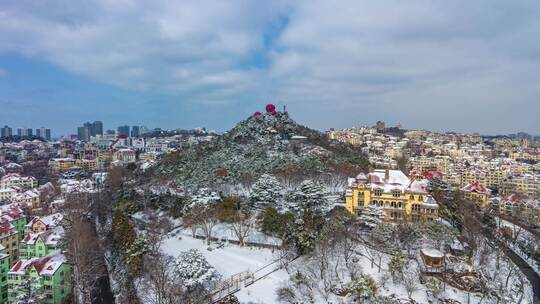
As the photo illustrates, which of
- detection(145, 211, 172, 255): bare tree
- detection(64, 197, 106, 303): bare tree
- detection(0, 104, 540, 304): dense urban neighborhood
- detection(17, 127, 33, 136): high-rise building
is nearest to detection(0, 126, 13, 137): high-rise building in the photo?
detection(17, 127, 33, 136): high-rise building

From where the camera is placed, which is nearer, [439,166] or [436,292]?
[436,292]

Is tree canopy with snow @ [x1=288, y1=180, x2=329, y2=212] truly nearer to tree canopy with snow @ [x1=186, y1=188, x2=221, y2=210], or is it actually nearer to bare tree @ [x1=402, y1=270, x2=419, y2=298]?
tree canopy with snow @ [x1=186, y1=188, x2=221, y2=210]

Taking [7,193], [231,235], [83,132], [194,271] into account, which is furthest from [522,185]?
[83,132]

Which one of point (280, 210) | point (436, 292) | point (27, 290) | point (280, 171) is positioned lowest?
point (27, 290)

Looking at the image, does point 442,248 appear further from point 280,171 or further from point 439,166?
point 439,166

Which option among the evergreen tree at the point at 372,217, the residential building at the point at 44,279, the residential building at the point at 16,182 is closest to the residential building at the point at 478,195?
the evergreen tree at the point at 372,217

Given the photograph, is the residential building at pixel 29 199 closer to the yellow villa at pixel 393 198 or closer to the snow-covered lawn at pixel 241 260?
the snow-covered lawn at pixel 241 260

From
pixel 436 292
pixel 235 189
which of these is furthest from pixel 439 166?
pixel 436 292
